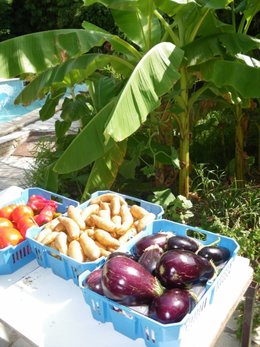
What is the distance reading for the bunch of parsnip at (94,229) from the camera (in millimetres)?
1419

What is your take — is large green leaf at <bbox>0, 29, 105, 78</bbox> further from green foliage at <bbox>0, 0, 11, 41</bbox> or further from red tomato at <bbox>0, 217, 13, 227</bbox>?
green foliage at <bbox>0, 0, 11, 41</bbox>

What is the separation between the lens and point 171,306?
1.10 m

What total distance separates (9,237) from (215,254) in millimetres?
848

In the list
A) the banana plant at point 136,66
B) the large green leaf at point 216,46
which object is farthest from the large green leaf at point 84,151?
the large green leaf at point 216,46

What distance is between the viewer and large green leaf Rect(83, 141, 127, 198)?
2479 millimetres

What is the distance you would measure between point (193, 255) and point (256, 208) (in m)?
1.64

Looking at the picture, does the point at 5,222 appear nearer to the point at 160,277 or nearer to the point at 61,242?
the point at 61,242

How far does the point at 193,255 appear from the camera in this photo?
50.1 inches

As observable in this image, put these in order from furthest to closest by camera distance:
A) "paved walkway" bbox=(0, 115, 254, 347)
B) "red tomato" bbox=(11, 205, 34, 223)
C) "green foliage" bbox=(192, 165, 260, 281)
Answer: "paved walkway" bbox=(0, 115, 254, 347)
"green foliage" bbox=(192, 165, 260, 281)
"red tomato" bbox=(11, 205, 34, 223)

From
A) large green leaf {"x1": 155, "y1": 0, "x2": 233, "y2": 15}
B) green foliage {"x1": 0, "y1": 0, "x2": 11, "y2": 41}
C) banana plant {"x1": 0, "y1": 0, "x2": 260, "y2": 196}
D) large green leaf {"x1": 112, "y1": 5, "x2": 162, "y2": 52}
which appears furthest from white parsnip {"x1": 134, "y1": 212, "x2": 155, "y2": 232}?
green foliage {"x1": 0, "y1": 0, "x2": 11, "y2": 41}

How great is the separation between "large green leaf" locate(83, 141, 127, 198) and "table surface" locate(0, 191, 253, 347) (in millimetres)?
1013

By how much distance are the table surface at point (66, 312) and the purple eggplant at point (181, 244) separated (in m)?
0.18

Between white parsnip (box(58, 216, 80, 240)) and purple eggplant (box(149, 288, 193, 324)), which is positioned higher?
white parsnip (box(58, 216, 80, 240))

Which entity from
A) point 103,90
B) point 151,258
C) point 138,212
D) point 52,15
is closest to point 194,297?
point 151,258
